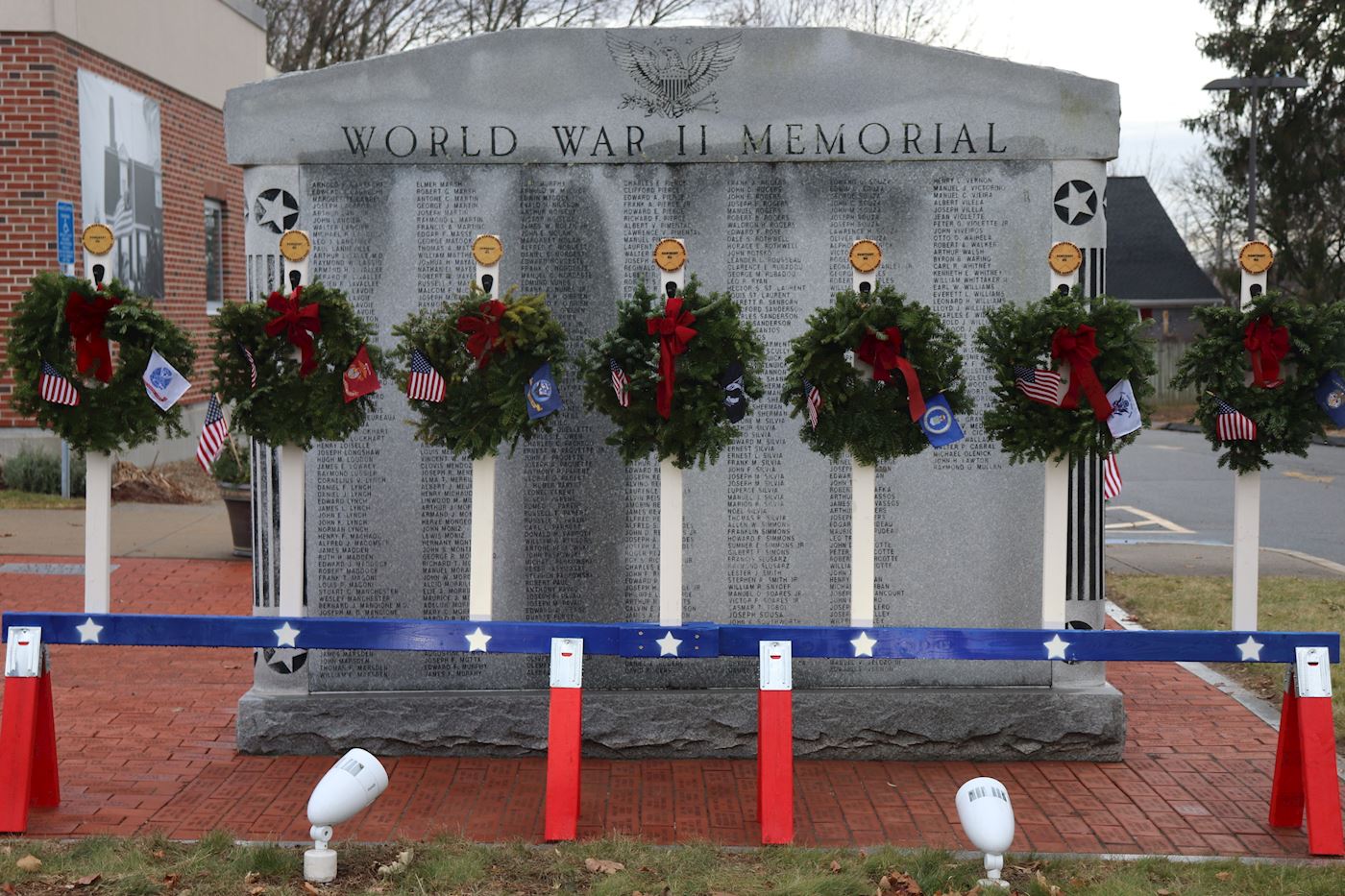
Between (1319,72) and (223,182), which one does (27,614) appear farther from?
(1319,72)

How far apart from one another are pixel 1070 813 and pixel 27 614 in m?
4.39

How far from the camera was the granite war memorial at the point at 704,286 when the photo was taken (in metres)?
A: 6.73

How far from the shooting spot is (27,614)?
230 inches

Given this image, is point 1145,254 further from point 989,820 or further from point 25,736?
point 25,736

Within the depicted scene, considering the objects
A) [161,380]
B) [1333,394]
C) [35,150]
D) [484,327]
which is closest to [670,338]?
[484,327]

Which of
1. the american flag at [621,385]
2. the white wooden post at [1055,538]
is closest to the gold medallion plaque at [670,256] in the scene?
the american flag at [621,385]

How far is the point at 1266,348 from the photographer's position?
585 centimetres

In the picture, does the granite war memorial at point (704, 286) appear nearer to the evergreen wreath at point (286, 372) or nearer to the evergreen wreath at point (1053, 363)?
the evergreen wreath at point (286, 372)

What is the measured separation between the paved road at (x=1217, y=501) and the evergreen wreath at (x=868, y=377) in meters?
8.37

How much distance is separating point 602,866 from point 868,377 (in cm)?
228

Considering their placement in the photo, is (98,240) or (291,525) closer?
(98,240)

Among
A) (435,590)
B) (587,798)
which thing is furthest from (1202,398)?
(435,590)

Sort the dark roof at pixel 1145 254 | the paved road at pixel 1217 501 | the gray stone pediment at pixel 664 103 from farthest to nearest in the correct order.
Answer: the dark roof at pixel 1145 254, the paved road at pixel 1217 501, the gray stone pediment at pixel 664 103

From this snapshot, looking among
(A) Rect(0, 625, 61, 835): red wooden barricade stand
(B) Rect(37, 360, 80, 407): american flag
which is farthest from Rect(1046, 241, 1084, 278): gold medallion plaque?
(A) Rect(0, 625, 61, 835): red wooden barricade stand
